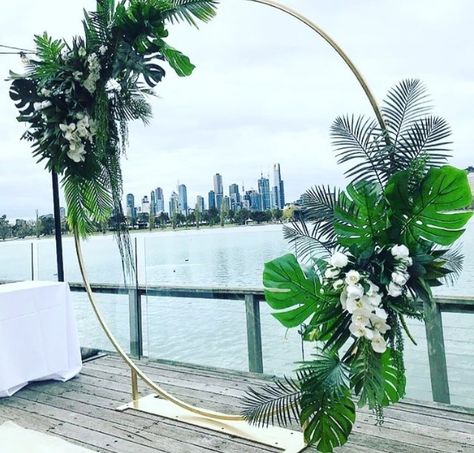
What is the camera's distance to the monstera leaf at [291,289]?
6.27 feet

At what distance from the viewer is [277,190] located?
114 inches

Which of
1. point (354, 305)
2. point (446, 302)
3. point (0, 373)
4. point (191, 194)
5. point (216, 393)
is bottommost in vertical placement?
point (216, 393)

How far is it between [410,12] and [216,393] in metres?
2.69

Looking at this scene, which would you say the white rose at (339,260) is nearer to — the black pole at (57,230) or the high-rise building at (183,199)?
the high-rise building at (183,199)

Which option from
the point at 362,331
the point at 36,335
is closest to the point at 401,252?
the point at 362,331

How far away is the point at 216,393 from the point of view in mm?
3174

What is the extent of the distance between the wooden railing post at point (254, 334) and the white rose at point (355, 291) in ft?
5.40

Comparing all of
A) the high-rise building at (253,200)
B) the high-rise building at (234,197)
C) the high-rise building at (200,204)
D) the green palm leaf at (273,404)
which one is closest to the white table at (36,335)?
the high-rise building at (200,204)

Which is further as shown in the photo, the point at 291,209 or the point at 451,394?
the point at 451,394

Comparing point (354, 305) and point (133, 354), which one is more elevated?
point (354, 305)

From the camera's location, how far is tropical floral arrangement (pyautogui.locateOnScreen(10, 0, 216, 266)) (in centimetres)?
248

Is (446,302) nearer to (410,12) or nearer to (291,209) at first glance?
(291,209)

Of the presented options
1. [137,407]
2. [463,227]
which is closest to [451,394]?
[463,227]

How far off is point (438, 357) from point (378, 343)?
117cm
